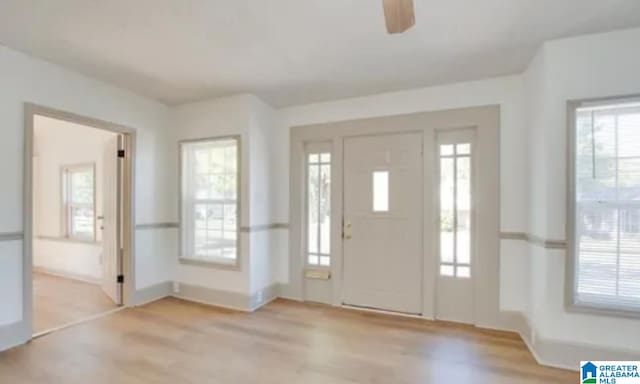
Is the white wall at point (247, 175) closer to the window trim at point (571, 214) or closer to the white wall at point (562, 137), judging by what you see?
the white wall at point (562, 137)

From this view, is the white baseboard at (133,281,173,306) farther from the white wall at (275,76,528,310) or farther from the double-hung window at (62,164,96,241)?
the white wall at (275,76,528,310)

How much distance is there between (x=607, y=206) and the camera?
94.4 inches

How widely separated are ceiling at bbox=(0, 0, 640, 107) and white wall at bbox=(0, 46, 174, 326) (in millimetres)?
165

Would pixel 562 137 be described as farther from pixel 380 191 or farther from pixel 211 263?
pixel 211 263

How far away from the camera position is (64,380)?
7.34 ft

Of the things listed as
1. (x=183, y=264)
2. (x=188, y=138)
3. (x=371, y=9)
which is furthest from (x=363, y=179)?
(x=183, y=264)

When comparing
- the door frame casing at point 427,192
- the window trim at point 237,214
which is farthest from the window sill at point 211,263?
the door frame casing at point 427,192

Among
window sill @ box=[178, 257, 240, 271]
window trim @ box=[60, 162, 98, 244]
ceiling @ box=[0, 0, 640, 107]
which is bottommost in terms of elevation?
window sill @ box=[178, 257, 240, 271]

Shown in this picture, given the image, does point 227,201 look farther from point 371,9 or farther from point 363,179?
point 371,9

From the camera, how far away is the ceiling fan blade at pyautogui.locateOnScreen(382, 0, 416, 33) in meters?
1.46

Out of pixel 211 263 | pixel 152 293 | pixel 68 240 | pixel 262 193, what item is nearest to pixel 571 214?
pixel 262 193

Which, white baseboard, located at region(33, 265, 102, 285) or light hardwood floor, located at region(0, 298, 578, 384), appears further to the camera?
white baseboard, located at region(33, 265, 102, 285)

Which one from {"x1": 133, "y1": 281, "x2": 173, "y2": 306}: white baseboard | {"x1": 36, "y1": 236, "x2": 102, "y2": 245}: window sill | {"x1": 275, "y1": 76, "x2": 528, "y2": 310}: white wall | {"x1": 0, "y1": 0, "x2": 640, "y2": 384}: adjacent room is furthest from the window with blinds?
{"x1": 36, "y1": 236, "x2": 102, "y2": 245}: window sill

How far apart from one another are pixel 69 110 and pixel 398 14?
3.20m
